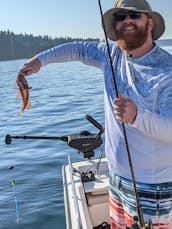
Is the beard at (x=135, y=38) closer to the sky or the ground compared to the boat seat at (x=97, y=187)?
closer to the sky

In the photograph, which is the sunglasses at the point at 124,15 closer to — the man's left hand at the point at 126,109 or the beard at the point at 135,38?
the beard at the point at 135,38

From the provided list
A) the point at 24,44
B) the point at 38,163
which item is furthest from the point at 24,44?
the point at 38,163

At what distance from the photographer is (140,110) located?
2223 millimetres

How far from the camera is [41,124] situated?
13.6 meters

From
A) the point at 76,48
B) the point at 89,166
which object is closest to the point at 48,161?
the point at 89,166

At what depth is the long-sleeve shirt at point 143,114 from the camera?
2.26 m

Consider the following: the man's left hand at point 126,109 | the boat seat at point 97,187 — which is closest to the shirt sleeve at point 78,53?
the man's left hand at point 126,109

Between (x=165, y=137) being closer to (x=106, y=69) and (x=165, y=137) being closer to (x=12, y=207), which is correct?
(x=106, y=69)

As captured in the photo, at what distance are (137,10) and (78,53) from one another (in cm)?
71

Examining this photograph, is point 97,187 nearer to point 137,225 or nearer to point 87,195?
point 87,195

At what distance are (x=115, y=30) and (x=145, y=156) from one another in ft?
2.97

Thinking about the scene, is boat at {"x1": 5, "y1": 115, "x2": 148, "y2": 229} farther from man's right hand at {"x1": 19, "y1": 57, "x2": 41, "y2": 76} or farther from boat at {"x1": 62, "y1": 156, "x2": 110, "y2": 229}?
man's right hand at {"x1": 19, "y1": 57, "x2": 41, "y2": 76}

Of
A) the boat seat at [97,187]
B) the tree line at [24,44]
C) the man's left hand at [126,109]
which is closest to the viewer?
the man's left hand at [126,109]

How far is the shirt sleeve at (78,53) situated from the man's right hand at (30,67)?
0.04 meters
